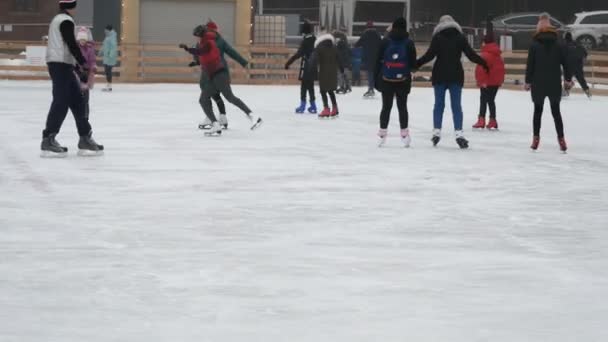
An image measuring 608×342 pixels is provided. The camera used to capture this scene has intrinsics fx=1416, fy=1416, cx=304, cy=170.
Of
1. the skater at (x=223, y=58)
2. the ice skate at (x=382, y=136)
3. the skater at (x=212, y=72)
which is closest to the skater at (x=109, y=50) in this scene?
the skater at (x=223, y=58)

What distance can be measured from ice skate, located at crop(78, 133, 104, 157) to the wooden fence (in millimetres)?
21605

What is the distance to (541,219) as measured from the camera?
916 cm

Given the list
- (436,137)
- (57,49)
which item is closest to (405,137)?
(436,137)

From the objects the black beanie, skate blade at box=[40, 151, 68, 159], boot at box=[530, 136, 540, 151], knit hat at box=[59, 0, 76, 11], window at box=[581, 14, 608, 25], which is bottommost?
skate blade at box=[40, 151, 68, 159]

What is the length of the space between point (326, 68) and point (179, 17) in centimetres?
1547

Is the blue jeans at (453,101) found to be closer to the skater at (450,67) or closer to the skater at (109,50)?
the skater at (450,67)

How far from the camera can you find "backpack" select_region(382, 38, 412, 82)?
48.4ft

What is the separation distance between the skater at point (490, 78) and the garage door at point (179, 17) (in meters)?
17.6

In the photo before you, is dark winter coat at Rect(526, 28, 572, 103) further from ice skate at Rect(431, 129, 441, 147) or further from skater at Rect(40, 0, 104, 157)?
skater at Rect(40, 0, 104, 157)

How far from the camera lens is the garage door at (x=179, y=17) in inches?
1399

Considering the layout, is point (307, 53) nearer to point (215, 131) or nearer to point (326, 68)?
point (326, 68)

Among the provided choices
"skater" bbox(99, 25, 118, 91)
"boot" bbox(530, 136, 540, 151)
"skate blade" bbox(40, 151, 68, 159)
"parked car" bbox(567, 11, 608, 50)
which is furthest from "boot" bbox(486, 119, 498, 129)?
"parked car" bbox(567, 11, 608, 50)

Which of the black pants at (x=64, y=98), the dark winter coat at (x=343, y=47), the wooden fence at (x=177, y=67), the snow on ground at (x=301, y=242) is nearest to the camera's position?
the snow on ground at (x=301, y=242)

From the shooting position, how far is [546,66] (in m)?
14.5
